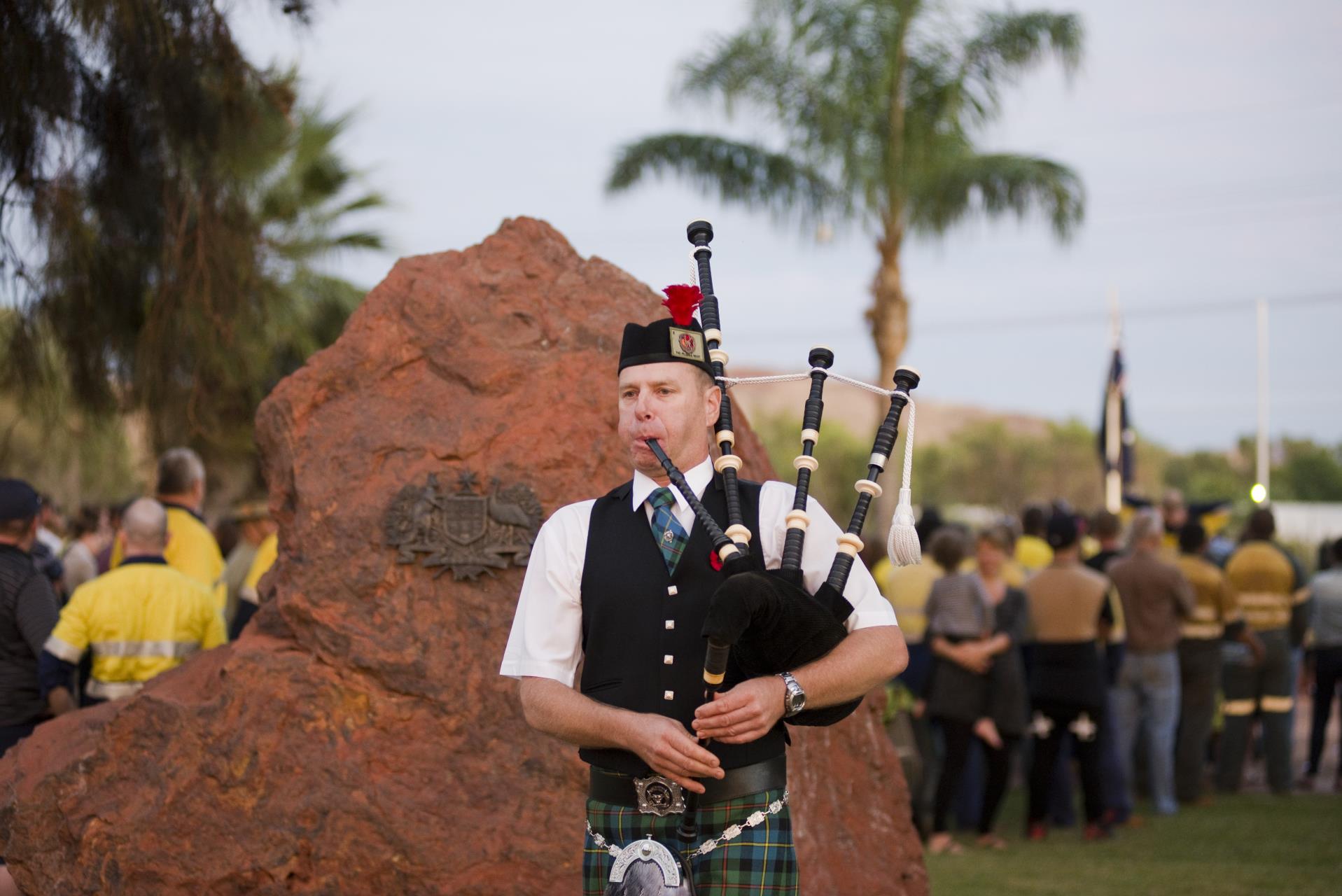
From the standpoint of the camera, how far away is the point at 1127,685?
8812mm

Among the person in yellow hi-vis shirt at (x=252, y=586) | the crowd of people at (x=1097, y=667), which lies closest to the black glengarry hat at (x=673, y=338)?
the person in yellow hi-vis shirt at (x=252, y=586)

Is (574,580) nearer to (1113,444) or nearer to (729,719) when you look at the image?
(729,719)

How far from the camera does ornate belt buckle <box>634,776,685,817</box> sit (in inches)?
111

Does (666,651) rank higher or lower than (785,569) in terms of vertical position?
lower

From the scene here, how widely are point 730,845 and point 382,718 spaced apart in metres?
2.34

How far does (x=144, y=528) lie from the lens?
5.61 metres

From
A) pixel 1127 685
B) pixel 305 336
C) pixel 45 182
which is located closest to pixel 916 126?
pixel 305 336

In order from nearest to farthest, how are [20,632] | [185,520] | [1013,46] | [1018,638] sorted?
[20,632], [185,520], [1018,638], [1013,46]

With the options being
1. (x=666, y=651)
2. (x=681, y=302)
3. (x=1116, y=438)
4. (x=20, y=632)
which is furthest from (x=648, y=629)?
(x=1116, y=438)

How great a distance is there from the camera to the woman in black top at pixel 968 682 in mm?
7707

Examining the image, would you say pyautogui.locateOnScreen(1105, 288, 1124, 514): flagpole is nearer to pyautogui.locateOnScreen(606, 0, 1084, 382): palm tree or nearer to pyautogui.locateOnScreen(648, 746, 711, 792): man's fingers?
pyautogui.locateOnScreen(606, 0, 1084, 382): palm tree

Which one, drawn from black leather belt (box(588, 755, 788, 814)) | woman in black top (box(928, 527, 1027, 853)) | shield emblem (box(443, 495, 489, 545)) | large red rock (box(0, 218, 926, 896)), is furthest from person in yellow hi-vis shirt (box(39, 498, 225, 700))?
woman in black top (box(928, 527, 1027, 853))

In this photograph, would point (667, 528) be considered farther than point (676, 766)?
Yes

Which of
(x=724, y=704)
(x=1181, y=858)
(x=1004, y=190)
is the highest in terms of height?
(x=1004, y=190)
